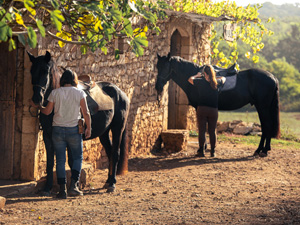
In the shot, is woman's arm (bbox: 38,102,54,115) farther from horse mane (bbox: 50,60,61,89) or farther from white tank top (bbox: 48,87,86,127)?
horse mane (bbox: 50,60,61,89)

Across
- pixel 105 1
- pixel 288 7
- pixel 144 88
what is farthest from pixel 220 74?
pixel 288 7

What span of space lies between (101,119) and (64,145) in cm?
100

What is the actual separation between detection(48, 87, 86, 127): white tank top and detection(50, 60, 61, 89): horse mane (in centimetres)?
24

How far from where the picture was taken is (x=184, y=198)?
7789mm

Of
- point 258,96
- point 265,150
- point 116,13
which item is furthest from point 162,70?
point 116,13

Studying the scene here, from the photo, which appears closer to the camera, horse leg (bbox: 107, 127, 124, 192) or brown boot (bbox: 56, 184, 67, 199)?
brown boot (bbox: 56, 184, 67, 199)

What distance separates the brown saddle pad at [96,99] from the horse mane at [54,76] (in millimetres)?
417

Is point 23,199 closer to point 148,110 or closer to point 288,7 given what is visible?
point 148,110

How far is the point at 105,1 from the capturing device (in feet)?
20.5

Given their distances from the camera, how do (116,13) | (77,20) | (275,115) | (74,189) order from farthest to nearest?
(275,115)
(74,189)
(77,20)
(116,13)

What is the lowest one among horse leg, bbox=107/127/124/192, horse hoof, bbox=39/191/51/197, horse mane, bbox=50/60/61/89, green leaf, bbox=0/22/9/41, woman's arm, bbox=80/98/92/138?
horse hoof, bbox=39/191/51/197

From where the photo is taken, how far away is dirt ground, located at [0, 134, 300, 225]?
6520 millimetres

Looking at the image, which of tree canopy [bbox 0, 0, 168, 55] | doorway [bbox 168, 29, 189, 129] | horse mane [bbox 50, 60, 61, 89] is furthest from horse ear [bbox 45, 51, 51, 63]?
doorway [bbox 168, 29, 189, 129]

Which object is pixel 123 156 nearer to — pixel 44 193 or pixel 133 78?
pixel 44 193
